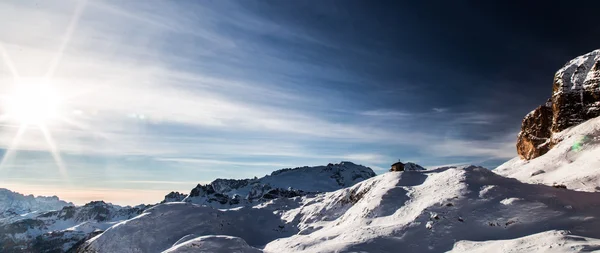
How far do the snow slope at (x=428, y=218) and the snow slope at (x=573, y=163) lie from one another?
9157 mm

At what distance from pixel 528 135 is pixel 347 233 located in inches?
2730

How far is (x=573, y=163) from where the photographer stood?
53062mm

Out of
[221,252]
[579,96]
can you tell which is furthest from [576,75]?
[221,252]

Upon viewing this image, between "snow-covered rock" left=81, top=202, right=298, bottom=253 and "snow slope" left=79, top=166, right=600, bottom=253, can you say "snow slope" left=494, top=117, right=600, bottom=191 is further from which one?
"snow-covered rock" left=81, top=202, right=298, bottom=253

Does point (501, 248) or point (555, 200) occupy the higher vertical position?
point (555, 200)

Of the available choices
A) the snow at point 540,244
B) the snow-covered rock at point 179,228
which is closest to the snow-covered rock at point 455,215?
the snow at point 540,244

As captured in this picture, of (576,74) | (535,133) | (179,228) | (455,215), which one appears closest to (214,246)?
(455,215)

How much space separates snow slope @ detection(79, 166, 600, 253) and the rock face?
3729 cm

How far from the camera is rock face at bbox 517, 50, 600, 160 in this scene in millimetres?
70625

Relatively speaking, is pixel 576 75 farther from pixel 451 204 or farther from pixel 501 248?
pixel 501 248

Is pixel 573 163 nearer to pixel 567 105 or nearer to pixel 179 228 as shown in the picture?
pixel 567 105

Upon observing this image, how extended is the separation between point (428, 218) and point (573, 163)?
3263 centimetres

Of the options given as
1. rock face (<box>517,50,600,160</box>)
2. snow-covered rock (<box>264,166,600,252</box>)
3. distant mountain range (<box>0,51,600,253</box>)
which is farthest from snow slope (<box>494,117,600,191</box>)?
snow-covered rock (<box>264,166,600,252</box>)

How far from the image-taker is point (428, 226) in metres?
36.0
